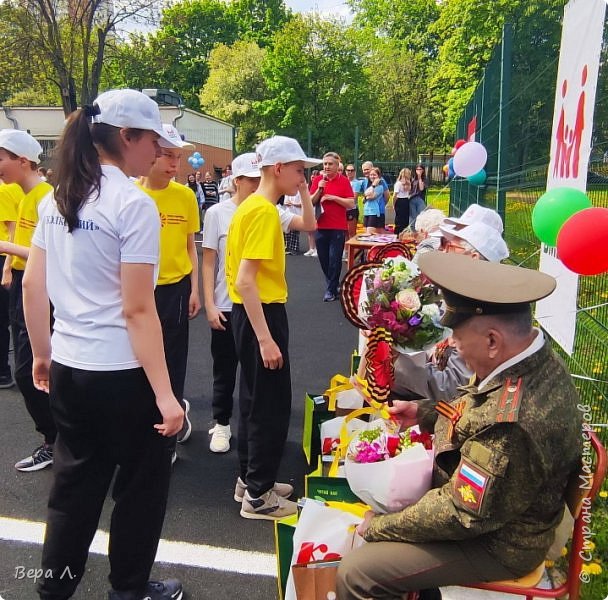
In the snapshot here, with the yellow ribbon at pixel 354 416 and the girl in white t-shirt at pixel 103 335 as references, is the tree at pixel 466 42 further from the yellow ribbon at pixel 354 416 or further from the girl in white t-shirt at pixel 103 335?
the girl in white t-shirt at pixel 103 335

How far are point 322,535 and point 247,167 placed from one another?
2263mm

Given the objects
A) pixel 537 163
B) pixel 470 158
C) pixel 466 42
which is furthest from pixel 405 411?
pixel 466 42

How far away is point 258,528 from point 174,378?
0.96m

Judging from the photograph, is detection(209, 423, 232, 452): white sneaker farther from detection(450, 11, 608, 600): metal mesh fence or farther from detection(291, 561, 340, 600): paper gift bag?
detection(450, 11, 608, 600): metal mesh fence

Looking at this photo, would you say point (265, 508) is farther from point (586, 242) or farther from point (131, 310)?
point (586, 242)

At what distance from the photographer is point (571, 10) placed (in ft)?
9.43

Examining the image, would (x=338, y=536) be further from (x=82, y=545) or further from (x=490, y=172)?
(x=490, y=172)

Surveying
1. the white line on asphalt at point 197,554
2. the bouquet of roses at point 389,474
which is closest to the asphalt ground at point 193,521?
the white line on asphalt at point 197,554

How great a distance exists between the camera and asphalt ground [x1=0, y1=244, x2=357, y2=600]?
8.27 feet

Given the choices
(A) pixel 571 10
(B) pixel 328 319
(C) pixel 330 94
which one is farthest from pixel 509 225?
(C) pixel 330 94

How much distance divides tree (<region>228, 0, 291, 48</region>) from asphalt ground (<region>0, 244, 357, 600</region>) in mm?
53289

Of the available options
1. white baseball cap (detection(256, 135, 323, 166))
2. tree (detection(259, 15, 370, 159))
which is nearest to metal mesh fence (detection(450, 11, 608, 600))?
white baseball cap (detection(256, 135, 323, 166))

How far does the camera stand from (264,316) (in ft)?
9.03

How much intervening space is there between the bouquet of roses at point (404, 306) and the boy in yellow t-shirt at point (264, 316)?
0.55m
